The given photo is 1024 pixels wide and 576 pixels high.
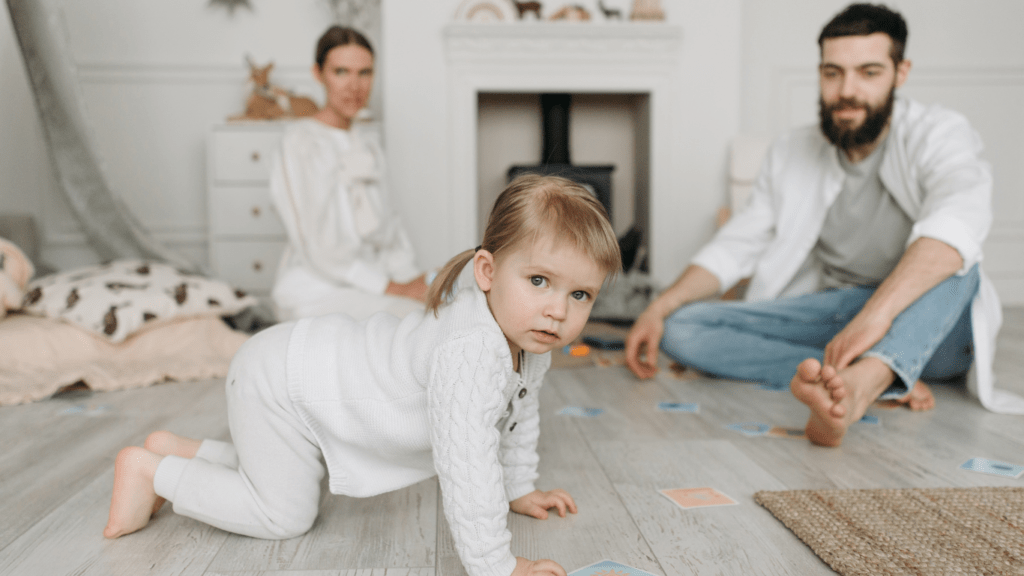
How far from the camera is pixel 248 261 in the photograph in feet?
11.6

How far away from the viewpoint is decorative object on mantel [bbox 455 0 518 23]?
12.0 feet

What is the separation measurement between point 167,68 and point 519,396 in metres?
3.65

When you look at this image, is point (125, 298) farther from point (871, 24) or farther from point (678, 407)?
point (871, 24)

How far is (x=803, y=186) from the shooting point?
210cm

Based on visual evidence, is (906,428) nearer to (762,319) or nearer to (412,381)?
(762,319)

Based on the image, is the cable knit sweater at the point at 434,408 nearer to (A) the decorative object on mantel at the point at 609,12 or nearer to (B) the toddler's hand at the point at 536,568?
(B) the toddler's hand at the point at 536,568

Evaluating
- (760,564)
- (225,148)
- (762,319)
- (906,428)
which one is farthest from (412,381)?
(225,148)

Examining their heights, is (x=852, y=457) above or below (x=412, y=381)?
below

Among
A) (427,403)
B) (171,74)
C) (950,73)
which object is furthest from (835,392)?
(171,74)

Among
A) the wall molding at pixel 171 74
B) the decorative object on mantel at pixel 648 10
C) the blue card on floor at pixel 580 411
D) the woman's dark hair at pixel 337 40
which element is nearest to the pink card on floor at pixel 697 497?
the blue card on floor at pixel 580 411

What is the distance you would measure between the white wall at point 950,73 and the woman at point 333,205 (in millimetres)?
2668

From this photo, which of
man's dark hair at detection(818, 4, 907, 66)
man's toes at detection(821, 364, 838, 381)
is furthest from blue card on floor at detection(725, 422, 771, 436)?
man's dark hair at detection(818, 4, 907, 66)

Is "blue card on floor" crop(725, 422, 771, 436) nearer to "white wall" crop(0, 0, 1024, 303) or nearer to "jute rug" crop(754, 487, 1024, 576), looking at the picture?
"jute rug" crop(754, 487, 1024, 576)

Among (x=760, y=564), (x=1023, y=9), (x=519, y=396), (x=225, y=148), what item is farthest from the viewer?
(x=1023, y=9)
